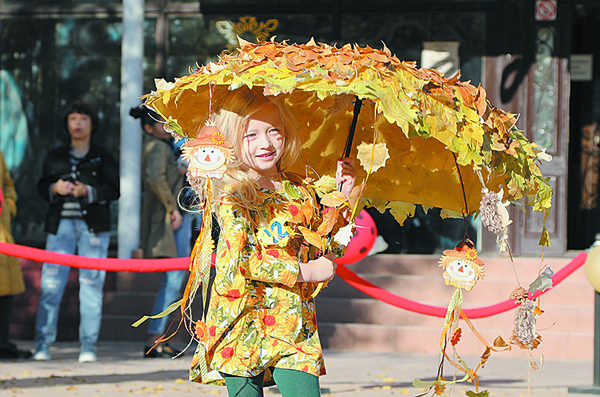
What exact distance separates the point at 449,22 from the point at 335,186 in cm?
756

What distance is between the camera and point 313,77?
318 centimetres

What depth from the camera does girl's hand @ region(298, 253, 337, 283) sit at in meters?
3.44

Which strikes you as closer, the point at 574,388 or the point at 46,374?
the point at 574,388

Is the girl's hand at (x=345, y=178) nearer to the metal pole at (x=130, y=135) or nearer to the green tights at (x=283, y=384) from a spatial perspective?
the green tights at (x=283, y=384)

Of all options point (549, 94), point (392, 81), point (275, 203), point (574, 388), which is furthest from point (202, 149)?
point (549, 94)

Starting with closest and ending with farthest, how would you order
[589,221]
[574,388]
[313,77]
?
[313,77] < [574,388] < [589,221]

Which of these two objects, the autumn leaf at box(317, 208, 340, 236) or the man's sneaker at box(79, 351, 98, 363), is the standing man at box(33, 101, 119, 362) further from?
the autumn leaf at box(317, 208, 340, 236)

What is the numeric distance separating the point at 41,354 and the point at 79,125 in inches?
79.4

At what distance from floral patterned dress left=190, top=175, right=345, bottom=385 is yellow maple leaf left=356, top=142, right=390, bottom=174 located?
355 mm

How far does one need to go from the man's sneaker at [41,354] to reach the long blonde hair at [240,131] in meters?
4.92

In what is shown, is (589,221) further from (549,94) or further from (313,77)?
(313,77)

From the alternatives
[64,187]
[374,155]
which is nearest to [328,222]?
[374,155]

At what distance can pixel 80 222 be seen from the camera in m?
7.85

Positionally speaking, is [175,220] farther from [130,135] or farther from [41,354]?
[130,135]
